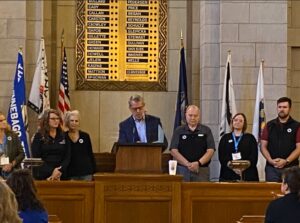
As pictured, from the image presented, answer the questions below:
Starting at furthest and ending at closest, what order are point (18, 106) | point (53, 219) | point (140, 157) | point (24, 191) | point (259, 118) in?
point (259, 118) < point (18, 106) < point (140, 157) < point (53, 219) < point (24, 191)

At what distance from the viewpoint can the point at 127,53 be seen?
1312 centimetres

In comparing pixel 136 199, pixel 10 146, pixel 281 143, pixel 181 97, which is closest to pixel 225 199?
pixel 136 199

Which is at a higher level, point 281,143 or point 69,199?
point 281,143

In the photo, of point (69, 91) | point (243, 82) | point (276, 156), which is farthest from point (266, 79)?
point (69, 91)

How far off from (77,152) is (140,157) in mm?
812

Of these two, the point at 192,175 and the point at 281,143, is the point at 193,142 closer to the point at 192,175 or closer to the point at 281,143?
the point at 192,175

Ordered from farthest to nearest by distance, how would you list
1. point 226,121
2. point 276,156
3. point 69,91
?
point 69,91 → point 226,121 → point 276,156

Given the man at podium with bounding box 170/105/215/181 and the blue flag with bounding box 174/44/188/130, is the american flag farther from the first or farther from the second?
the man at podium with bounding box 170/105/215/181

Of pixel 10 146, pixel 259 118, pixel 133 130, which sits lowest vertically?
pixel 10 146

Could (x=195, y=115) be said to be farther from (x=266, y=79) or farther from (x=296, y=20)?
(x=296, y=20)

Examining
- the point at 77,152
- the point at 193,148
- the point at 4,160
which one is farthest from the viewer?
the point at 193,148

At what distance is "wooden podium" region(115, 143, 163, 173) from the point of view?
377 inches

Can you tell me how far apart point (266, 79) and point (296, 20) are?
4.69 ft

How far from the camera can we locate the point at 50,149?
9727 mm
